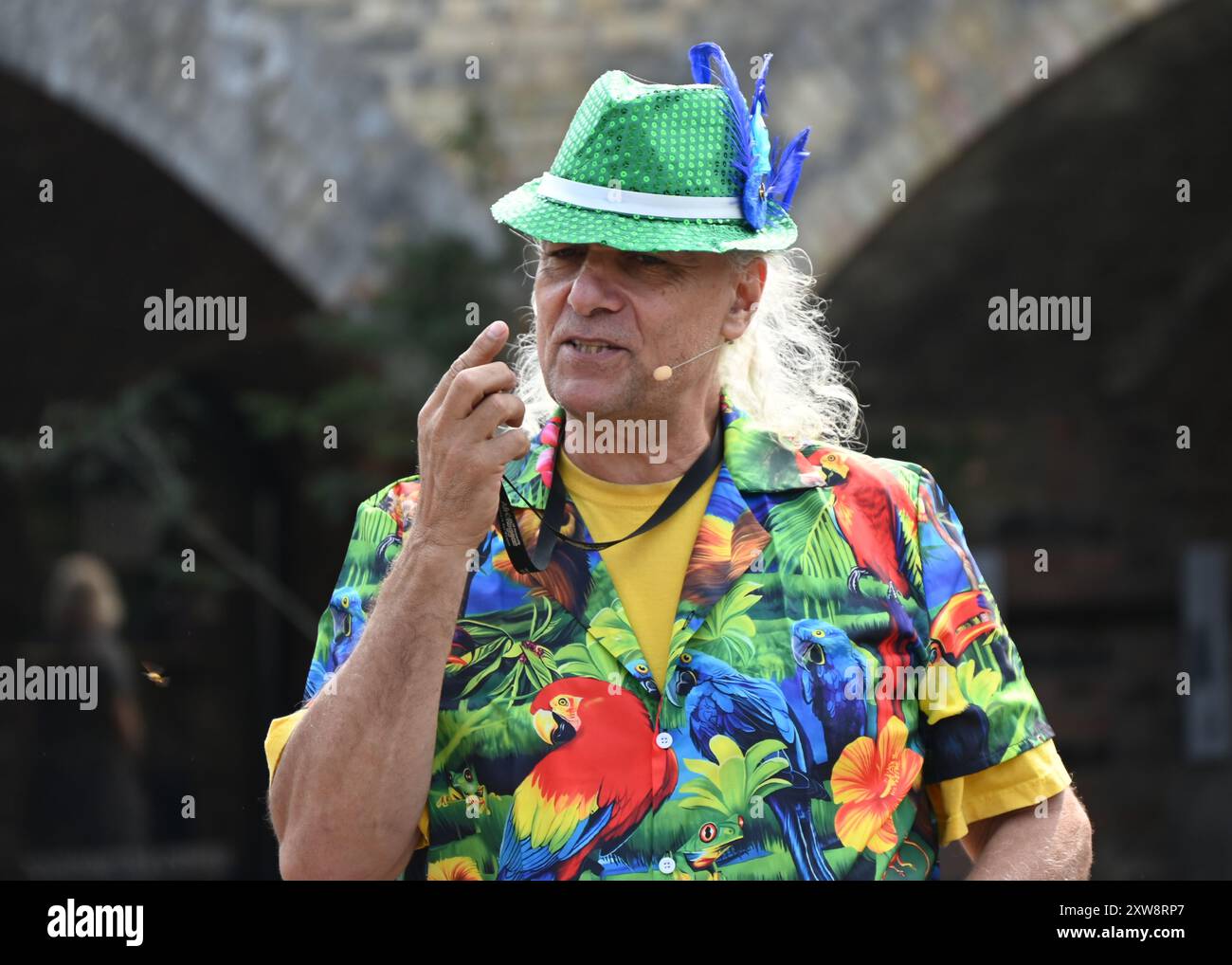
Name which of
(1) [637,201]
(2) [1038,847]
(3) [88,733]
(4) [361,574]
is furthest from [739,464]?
(3) [88,733]

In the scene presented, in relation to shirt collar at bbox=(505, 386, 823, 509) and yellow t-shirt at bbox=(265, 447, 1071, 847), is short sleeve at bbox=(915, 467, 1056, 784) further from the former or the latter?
shirt collar at bbox=(505, 386, 823, 509)

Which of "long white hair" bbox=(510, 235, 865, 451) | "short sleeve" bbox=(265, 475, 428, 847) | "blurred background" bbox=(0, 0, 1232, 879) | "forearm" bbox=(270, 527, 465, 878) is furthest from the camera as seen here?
"blurred background" bbox=(0, 0, 1232, 879)

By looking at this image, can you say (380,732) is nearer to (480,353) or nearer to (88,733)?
(480,353)

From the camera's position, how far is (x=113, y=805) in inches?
348

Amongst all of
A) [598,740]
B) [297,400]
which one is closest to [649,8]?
[297,400]

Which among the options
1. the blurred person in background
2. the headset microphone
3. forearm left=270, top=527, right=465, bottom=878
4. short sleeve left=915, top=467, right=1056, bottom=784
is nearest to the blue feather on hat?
the headset microphone

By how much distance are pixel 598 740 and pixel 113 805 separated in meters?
6.99

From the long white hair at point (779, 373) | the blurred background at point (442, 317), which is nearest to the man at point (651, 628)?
the long white hair at point (779, 373)

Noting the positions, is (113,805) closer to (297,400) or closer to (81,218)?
(297,400)

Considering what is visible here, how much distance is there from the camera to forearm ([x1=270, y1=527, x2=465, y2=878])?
7.46ft

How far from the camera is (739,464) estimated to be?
2.62 metres

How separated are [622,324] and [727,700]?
529 mm

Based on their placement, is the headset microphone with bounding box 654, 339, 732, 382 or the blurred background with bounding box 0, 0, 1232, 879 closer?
the headset microphone with bounding box 654, 339, 732, 382

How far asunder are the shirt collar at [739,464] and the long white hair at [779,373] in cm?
5
